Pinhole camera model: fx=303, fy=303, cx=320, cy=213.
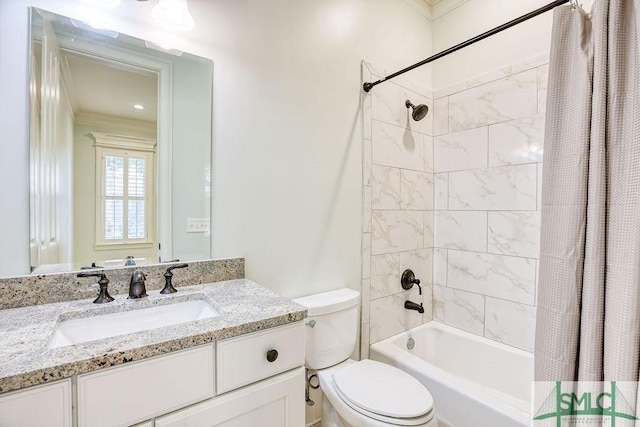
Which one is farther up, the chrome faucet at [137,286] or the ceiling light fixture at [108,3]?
Result: the ceiling light fixture at [108,3]

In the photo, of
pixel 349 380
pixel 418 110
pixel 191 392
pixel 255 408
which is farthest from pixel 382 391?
pixel 418 110

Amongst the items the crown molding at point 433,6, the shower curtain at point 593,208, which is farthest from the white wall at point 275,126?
the shower curtain at point 593,208

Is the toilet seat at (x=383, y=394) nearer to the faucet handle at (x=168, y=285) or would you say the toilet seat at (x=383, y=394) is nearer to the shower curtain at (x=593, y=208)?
the shower curtain at (x=593, y=208)

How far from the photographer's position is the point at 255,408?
3.12 ft

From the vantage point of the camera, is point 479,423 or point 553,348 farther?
point 479,423

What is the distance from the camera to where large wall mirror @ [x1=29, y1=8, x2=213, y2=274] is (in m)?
1.09

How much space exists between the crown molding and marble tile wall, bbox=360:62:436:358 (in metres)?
0.60

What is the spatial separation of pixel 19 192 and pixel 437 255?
93.9 inches

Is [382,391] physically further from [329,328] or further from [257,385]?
[257,385]

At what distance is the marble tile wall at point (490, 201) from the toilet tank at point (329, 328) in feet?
3.22

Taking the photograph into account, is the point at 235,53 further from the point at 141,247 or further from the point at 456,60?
the point at 456,60

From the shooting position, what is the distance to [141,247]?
1261 mm

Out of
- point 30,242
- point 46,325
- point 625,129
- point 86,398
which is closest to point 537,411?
point 625,129

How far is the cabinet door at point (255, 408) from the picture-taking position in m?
0.84
